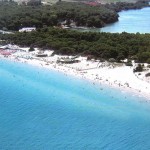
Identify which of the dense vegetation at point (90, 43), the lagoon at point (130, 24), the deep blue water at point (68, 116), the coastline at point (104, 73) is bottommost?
the deep blue water at point (68, 116)

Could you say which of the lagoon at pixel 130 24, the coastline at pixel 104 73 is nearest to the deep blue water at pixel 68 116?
the coastline at pixel 104 73

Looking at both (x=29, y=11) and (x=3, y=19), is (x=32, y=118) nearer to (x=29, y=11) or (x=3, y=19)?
(x=3, y=19)

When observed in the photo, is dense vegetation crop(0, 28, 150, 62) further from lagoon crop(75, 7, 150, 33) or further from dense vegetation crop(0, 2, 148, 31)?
lagoon crop(75, 7, 150, 33)

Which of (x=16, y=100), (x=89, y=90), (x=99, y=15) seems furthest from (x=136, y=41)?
(x=99, y=15)

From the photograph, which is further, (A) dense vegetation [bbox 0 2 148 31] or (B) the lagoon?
(B) the lagoon

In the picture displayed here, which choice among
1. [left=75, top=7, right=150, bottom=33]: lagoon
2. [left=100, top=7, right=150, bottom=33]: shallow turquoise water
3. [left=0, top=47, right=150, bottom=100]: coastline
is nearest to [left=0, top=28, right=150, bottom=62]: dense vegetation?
[left=0, top=47, right=150, bottom=100]: coastline

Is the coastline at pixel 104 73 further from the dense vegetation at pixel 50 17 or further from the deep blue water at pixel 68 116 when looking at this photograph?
the dense vegetation at pixel 50 17
